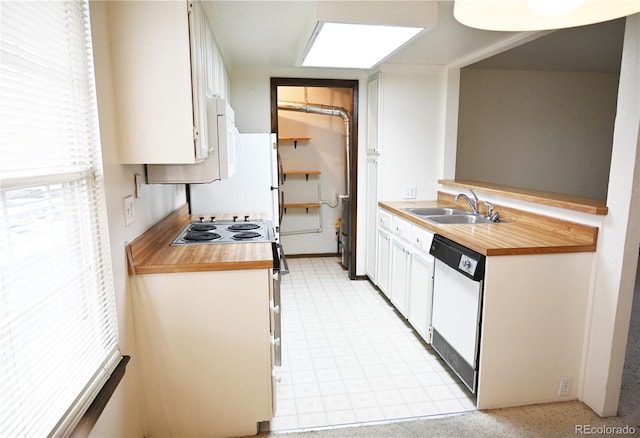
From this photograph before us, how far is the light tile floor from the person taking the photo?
82.9 inches

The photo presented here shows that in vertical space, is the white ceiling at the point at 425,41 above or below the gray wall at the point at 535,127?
above

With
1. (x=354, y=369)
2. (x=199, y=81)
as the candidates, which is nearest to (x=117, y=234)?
(x=199, y=81)

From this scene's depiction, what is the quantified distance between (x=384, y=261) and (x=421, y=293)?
0.90m

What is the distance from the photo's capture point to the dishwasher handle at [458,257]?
79.4 inches

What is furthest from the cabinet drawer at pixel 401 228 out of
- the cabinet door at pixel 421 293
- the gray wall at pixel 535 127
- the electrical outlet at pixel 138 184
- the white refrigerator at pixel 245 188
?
the electrical outlet at pixel 138 184

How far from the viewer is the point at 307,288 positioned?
13.3 ft

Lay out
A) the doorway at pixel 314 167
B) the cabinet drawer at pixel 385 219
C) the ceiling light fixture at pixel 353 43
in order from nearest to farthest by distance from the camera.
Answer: the ceiling light fixture at pixel 353 43 → the cabinet drawer at pixel 385 219 → the doorway at pixel 314 167

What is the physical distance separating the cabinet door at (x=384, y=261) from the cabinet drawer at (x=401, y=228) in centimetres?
19

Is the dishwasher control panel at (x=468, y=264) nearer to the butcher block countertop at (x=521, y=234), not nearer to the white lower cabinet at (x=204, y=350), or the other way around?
the butcher block countertop at (x=521, y=234)

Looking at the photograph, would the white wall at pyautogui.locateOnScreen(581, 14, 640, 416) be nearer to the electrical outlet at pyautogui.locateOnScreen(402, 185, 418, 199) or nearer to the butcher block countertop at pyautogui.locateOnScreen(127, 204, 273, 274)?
the butcher block countertop at pyautogui.locateOnScreen(127, 204, 273, 274)

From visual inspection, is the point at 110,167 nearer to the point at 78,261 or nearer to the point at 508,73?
the point at 78,261

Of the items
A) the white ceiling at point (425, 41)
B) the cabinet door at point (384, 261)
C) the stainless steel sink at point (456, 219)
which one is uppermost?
the white ceiling at point (425, 41)

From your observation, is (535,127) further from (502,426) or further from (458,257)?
(502,426)

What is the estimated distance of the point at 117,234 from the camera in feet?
5.39
